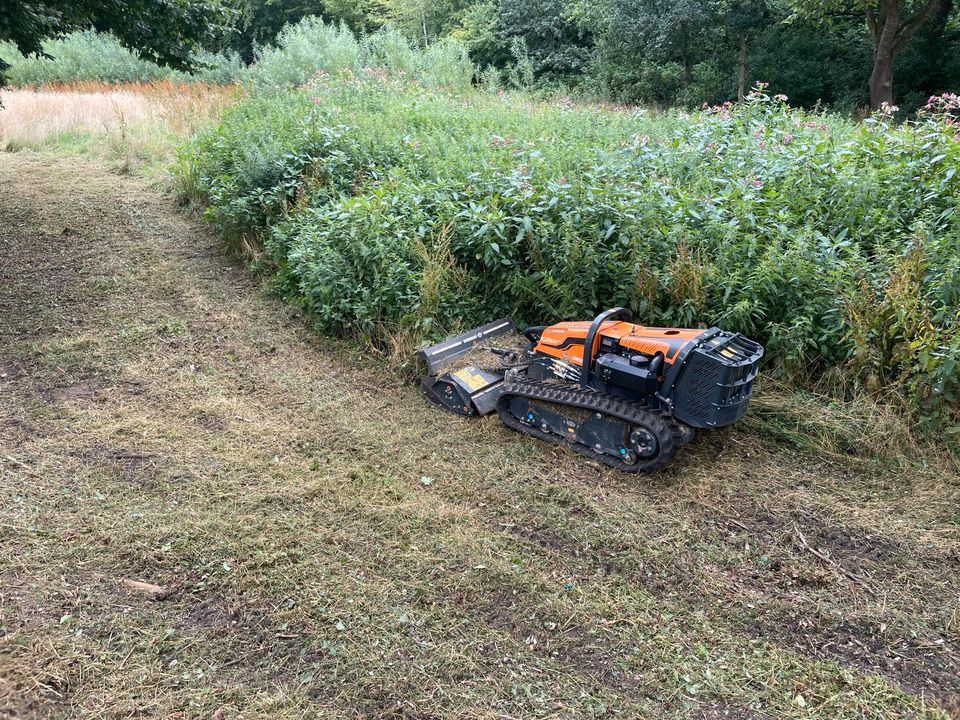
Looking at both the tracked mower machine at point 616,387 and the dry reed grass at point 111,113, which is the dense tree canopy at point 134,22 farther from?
the tracked mower machine at point 616,387

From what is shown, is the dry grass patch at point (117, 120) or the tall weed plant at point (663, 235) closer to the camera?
the tall weed plant at point (663, 235)

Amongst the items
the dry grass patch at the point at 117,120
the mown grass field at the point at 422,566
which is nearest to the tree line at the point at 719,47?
the dry grass patch at the point at 117,120

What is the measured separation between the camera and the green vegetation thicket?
410 cm

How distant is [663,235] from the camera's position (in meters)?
4.71

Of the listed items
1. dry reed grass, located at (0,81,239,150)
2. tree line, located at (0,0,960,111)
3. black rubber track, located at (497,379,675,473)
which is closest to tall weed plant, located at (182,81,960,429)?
black rubber track, located at (497,379,675,473)

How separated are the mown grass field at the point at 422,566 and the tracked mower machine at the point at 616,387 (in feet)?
0.52

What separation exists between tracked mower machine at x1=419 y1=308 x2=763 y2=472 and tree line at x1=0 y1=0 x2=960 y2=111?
35.4 ft

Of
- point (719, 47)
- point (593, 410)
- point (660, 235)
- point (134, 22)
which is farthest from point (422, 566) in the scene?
point (719, 47)

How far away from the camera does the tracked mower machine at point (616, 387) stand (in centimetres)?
350

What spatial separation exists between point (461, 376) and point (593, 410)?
3.08 ft

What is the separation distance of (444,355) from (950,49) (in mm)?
17722

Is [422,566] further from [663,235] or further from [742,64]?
[742,64]

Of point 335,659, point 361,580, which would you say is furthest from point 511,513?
point 335,659

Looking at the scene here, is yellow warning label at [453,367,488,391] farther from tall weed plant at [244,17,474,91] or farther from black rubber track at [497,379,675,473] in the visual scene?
tall weed plant at [244,17,474,91]
